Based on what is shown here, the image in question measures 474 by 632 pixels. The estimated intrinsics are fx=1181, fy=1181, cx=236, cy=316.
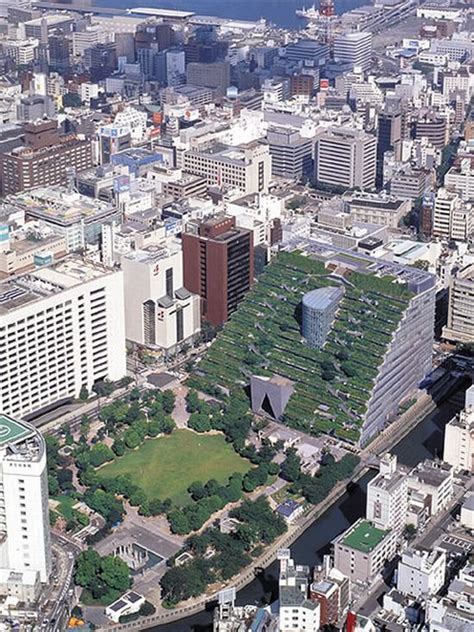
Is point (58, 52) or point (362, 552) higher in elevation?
point (362, 552)

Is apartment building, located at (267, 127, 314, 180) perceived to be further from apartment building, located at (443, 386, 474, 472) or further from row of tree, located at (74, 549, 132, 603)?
row of tree, located at (74, 549, 132, 603)

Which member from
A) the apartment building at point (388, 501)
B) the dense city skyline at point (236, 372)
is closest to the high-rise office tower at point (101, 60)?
the dense city skyline at point (236, 372)

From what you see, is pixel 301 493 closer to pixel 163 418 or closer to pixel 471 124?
pixel 163 418

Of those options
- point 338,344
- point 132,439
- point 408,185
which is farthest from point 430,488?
point 408,185

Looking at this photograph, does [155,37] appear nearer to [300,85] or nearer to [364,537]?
[300,85]

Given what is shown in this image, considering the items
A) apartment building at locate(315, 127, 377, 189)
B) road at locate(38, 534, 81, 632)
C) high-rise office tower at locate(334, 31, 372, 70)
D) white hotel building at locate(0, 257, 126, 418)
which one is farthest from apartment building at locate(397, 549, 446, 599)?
A: high-rise office tower at locate(334, 31, 372, 70)

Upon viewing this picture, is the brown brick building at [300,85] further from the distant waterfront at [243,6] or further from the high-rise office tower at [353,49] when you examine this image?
the distant waterfront at [243,6]

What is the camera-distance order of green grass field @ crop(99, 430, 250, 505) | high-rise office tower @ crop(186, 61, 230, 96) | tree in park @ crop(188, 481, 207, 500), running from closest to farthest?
tree in park @ crop(188, 481, 207, 500) < green grass field @ crop(99, 430, 250, 505) < high-rise office tower @ crop(186, 61, 230, 96)
